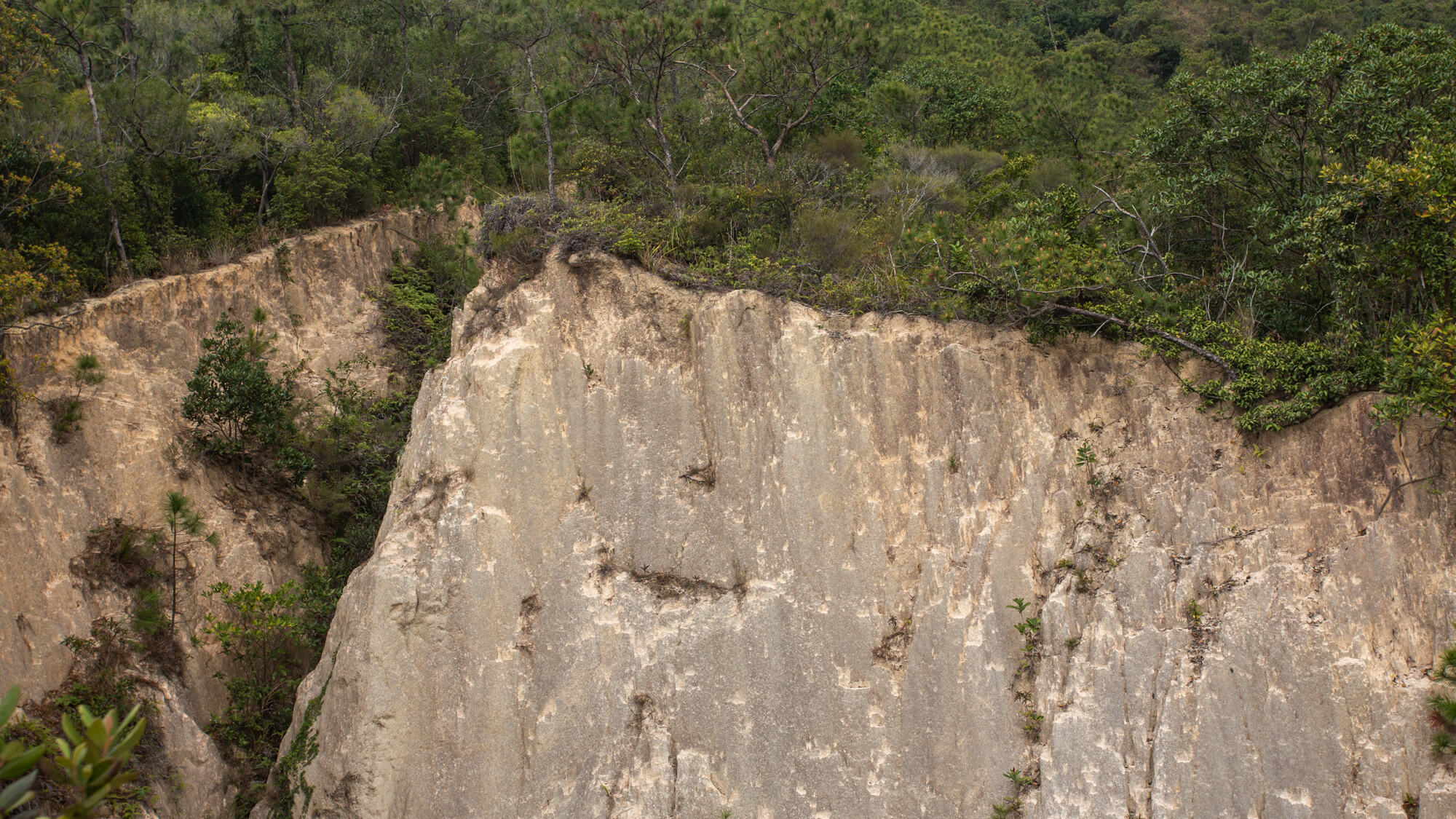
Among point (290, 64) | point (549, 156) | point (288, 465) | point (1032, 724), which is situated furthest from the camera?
point (290, 64)

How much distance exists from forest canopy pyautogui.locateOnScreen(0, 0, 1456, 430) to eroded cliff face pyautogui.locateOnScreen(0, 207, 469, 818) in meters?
0.82

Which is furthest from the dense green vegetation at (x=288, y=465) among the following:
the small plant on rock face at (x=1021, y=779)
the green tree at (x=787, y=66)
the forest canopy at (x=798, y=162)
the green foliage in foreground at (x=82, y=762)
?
the small plant on rock face at (x=1021, y=779)

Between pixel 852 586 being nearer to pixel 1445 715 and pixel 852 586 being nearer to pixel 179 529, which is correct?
pixel 1445 715

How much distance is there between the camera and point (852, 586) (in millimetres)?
12727

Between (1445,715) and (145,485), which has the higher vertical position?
(145,485)

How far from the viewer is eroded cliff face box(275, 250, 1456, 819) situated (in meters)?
10.8

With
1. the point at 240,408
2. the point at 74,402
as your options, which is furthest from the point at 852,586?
the point at 74,402

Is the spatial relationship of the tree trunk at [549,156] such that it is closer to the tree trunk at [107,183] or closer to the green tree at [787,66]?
the green tree at [787,66]

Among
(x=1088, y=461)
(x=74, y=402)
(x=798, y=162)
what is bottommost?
(x=1088, y=461)

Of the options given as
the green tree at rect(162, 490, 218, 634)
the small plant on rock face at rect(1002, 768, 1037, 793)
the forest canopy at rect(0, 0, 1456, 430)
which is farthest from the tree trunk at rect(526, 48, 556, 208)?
the small plant on rock face at rect(1002, 768, 1037, 793)

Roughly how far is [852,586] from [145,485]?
12.6 m

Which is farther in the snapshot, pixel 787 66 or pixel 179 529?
pixel 787 66

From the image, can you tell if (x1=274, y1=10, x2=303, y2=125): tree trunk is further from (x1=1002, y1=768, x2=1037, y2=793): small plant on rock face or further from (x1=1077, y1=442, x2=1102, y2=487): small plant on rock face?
(x1=1002, y1=768, x2=1037, y2=793): small plant on rock face

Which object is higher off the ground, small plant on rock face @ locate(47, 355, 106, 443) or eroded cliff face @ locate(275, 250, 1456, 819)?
small plant on rock face @ locate(47, 355, 106, 443)
